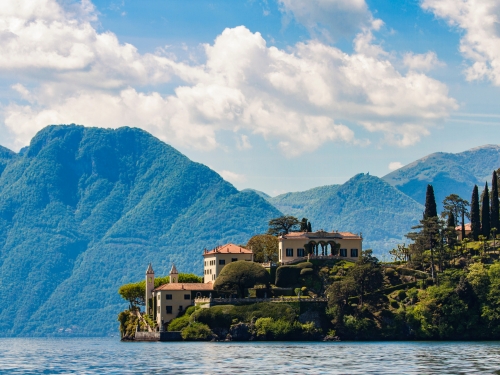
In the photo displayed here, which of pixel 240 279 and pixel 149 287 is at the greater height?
pixel 240 279

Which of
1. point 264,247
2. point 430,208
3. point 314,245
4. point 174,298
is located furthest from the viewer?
point 264,247

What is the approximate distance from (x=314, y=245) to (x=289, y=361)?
74.6 metres

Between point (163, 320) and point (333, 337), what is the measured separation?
28.9 meters

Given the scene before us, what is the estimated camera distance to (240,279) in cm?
16500

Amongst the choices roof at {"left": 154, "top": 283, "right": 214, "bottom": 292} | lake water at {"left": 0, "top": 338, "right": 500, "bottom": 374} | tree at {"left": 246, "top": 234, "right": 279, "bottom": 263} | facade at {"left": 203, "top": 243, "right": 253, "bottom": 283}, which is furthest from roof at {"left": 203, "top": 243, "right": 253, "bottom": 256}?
lake water at {"left": 0, "top": 338, "right": 500, "bottom": 374}

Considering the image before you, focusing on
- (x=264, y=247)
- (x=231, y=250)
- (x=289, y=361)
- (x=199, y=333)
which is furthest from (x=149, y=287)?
(x=289, y=361)

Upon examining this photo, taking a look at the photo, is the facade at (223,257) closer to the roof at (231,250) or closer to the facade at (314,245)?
the roof at (231,250)

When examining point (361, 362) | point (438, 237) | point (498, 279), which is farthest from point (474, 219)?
point (361, 362)

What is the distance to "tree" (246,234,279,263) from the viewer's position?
18900cm

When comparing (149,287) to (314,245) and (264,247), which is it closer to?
(264,247)

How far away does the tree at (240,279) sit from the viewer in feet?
541

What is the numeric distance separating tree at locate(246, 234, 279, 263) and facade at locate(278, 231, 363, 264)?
9.74 m

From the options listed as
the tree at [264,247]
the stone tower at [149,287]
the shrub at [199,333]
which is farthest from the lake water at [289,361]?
the tree at [264,247]

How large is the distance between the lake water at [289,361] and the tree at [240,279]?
87.1 feet
